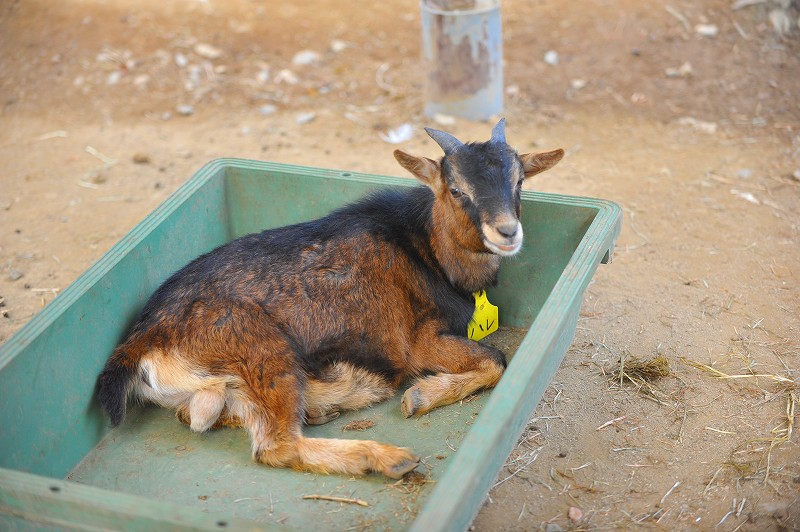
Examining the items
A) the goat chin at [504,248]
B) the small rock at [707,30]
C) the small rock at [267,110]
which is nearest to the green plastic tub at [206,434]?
the goat chin at [504,248]

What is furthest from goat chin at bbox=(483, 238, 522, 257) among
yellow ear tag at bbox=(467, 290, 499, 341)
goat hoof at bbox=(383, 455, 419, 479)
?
goat hoof at bbox=(383, 455, 419, 479)

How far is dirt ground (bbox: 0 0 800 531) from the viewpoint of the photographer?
168 inches

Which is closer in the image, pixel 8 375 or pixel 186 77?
pixel 8 375

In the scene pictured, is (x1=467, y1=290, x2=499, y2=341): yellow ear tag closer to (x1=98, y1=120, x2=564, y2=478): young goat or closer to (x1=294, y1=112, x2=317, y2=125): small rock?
(x1=98, y1=120, x2=564, y2=478): young goat

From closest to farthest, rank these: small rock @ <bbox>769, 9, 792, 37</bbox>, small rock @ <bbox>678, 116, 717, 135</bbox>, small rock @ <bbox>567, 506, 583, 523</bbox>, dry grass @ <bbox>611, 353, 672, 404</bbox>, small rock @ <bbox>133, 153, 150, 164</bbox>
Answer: small rock @ <bbox>567, 506, 583, 523</bbox> → dry grass @ <bbox>611, 353, 672, 404</bbox> → small rock @ <bbox>133, 153, 150, 164</bbox> → small rock @ <bbox>678, 116, 717, 135</bbox> → small rock @ <bbox>769, 9, 792, 37</bbox>

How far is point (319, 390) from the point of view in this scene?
4363 mm

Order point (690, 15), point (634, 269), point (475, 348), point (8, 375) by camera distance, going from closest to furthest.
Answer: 1. point (8, 375)
2. point (475, 348)
3. point (634, 269)
4. point (690, 15)

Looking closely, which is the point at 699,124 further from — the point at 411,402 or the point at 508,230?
the point at 411,402

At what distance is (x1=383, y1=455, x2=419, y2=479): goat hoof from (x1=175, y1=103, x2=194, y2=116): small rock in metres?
5.41

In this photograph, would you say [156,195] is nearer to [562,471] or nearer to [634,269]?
[634,269]

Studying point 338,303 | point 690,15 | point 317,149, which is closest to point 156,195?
point 317,149

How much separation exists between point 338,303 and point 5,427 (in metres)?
1.63

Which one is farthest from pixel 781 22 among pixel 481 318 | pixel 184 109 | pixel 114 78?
pixel 114 78

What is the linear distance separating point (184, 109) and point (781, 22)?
5934mm
